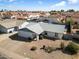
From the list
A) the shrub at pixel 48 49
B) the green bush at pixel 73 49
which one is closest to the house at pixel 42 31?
the shrub at pixel 48 49

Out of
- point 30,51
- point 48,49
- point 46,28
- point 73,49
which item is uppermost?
point 46,28

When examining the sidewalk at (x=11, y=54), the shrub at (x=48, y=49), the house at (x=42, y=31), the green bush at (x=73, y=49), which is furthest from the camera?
the house at (x=42, y=31)

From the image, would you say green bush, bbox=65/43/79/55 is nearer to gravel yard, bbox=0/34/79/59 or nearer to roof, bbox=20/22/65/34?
gravel yard, bbox=0/34/79/59

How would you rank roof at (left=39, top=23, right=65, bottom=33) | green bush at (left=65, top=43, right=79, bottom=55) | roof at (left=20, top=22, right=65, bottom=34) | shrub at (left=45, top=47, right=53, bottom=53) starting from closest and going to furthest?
green bush at (left=65, top=43, right=79, bottom=55) → shrub at (left=45, top=47, right=53, bottom=53) → roof at (left=20, top=22, right=65, bottom=34) → roof at (left=39, top=23, right=65, bottom=33)

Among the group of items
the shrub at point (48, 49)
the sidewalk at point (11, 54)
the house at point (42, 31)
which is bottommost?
the sidewalk at point (11, 54)

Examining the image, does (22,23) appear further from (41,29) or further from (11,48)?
(11,48)

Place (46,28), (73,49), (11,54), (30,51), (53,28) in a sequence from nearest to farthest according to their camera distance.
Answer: (73,49) < (11,54) < (30,51) < (53,28) < (46,28)

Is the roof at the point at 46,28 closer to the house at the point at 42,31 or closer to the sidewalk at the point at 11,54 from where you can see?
the house at the point at 42,31

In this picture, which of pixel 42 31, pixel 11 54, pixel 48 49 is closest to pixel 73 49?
pixel 48 49

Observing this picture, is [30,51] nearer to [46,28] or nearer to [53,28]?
[46,28]

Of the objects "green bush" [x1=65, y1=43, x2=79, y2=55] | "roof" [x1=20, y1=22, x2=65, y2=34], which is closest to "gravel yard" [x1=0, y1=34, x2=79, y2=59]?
"green bush" [x1=65, y1=43, x2=79, y2=55]

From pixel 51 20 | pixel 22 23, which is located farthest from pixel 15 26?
pixel 51 20
